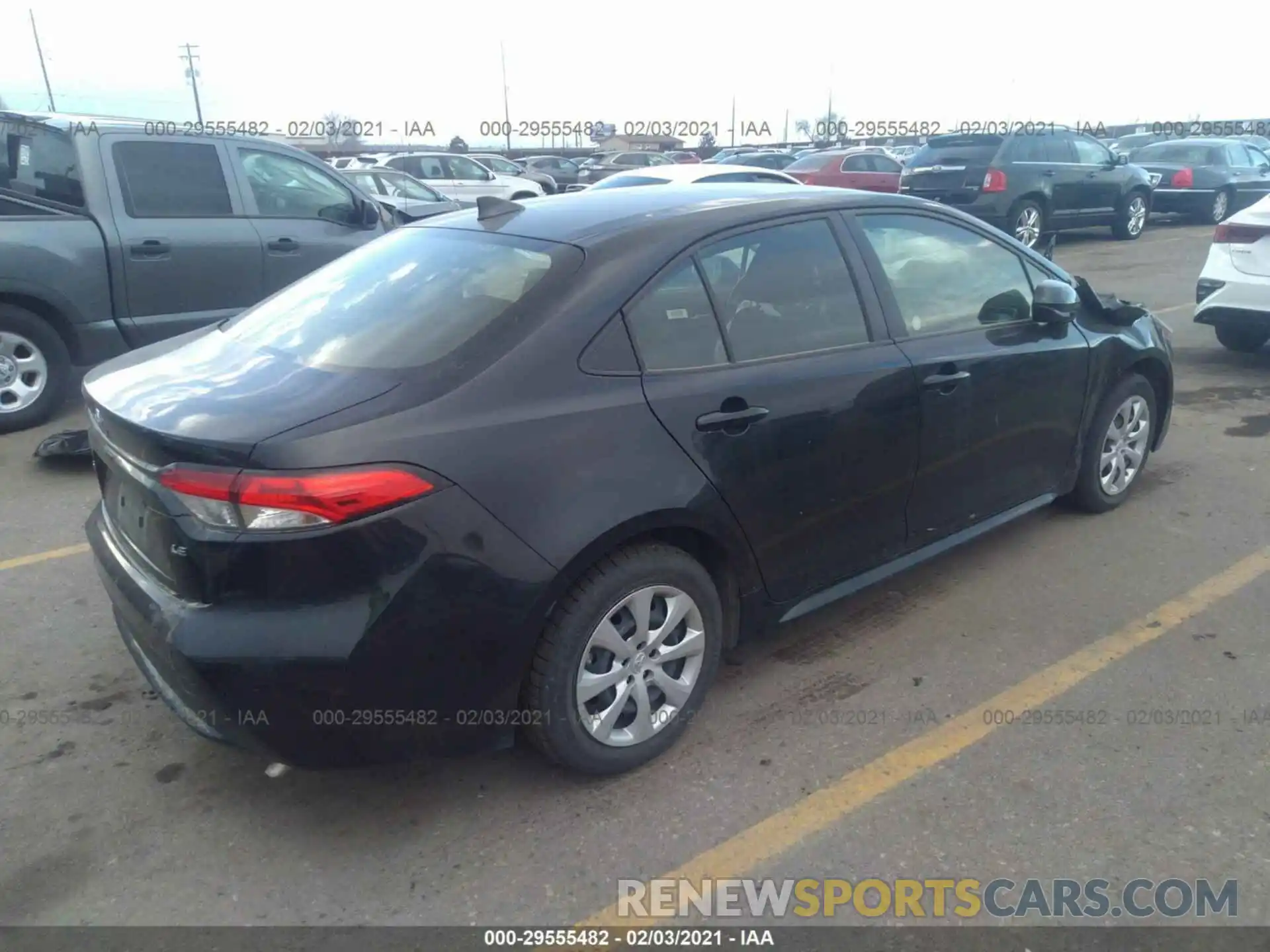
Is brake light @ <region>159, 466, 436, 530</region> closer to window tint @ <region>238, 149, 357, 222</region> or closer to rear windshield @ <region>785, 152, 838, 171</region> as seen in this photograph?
window tint @ <region>238, 149, 357, 222</region>

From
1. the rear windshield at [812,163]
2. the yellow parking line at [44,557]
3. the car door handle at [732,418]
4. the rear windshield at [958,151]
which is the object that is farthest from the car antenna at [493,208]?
the rear windshield at [812,163]

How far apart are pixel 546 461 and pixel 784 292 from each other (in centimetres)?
116

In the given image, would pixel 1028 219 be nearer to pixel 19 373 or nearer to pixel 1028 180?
pixel 1028 180

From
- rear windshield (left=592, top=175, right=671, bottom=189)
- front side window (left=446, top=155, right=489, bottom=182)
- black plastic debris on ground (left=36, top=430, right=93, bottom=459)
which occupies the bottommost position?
black plastic debris on ground (left=36, top=430, right=93, bottom=459)

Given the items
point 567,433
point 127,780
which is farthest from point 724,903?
point 127,780

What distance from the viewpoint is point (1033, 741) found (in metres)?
3.12

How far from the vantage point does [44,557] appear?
14.5 ft

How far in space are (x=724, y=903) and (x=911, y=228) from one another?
2.52 metres

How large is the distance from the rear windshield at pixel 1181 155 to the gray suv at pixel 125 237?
1730cm

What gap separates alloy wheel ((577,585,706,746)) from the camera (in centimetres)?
281

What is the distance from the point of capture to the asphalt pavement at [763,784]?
2.57 m

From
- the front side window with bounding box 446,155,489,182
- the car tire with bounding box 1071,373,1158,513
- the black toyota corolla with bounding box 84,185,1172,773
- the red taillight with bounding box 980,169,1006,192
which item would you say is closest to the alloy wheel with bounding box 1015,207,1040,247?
the red taillight with bounding box 980,169,1006,192

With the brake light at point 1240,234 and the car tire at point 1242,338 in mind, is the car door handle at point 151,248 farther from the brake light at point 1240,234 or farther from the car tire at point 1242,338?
the car tire at point 1242,338
